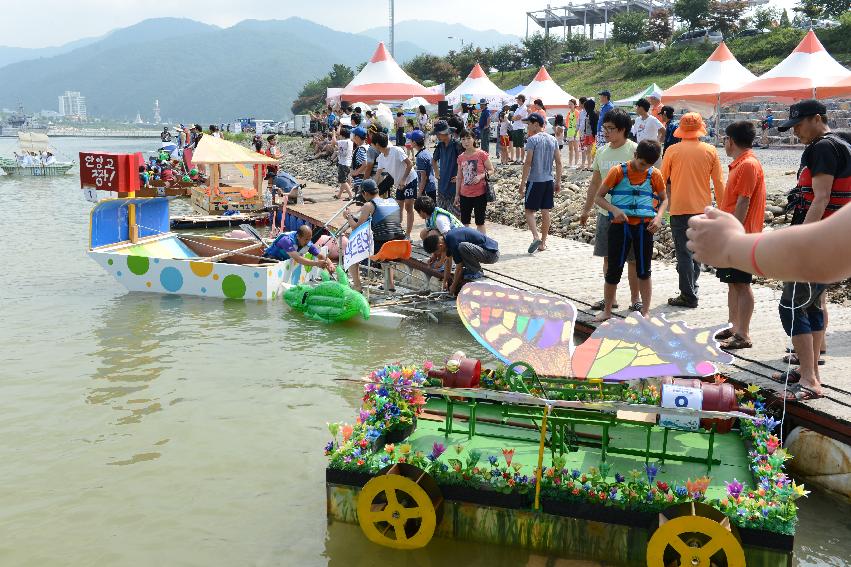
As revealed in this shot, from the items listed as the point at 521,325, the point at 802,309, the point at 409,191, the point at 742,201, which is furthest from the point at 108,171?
the point at 802,309

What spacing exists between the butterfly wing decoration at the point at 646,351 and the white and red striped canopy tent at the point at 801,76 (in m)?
16.1

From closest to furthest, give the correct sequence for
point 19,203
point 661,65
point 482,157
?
point 482,157
point 19,203
point 661,65

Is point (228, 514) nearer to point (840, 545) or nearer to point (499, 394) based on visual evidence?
point (499, 394)

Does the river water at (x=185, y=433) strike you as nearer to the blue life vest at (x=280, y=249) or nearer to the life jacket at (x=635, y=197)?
the blue life vest at (x=280, y=249)

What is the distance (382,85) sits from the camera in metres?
24.1

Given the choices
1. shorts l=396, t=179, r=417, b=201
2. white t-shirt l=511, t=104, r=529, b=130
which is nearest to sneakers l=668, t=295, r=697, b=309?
shorts l=396, t=179, r=417, b=201

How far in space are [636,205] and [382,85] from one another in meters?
18.1

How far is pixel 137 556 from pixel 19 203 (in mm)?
23013

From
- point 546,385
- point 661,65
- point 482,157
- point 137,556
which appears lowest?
point 137,556

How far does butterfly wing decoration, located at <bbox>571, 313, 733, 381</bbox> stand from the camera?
532 cm

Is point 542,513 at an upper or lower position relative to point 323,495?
upper

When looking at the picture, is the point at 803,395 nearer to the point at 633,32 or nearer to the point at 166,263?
the point at 166,263

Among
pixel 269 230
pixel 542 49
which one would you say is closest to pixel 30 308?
pixel 269 230

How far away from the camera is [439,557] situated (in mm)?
4754
